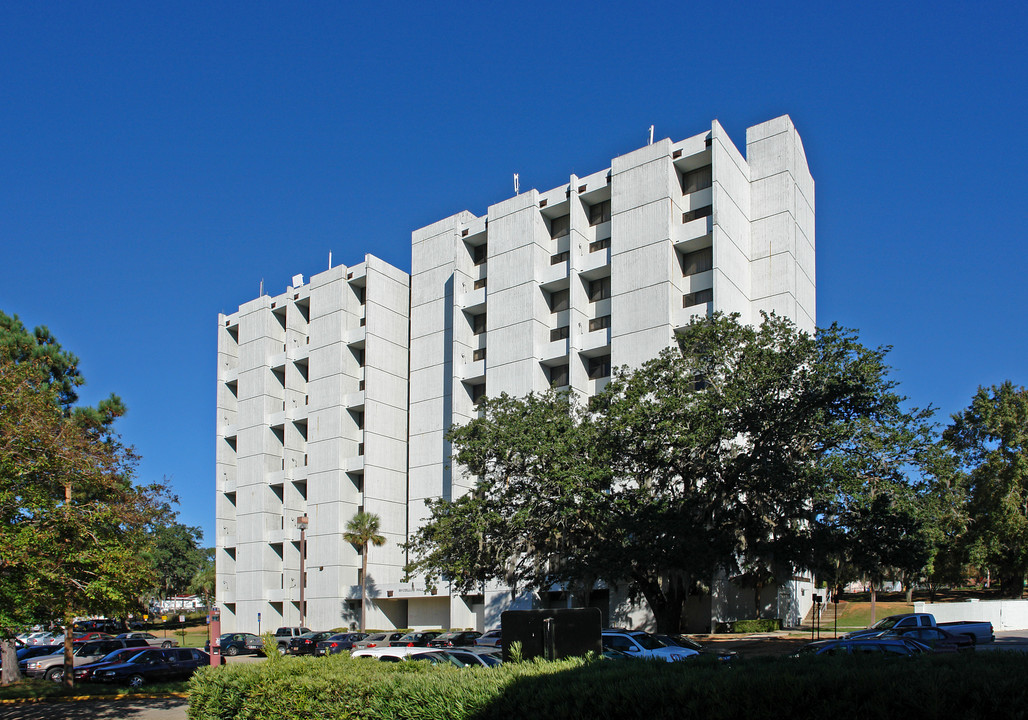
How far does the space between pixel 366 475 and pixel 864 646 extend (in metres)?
47.2

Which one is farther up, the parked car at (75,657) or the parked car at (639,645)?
the parked car at (639,645)

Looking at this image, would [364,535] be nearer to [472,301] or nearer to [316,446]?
[316,446]

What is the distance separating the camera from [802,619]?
5425 centimetres

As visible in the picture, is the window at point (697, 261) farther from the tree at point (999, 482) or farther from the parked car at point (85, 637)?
the parked car at point (85, 637)

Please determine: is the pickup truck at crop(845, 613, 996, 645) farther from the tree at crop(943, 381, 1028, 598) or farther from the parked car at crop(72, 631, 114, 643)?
the parked car at crop(72, 631, 114, 643)

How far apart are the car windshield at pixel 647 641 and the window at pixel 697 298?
27.5m

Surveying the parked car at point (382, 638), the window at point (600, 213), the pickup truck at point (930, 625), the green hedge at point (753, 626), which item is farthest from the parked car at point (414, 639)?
the window at point (600, 213)

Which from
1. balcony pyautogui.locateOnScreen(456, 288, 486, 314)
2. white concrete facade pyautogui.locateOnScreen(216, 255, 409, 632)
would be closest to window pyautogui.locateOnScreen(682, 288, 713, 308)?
balcony pyautogui.locateOnScreen(456, 288, 486, 314)

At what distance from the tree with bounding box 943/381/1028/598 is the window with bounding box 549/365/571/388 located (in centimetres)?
3011

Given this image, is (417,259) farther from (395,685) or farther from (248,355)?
(395,685)

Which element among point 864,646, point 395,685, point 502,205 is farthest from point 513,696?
point 502,205

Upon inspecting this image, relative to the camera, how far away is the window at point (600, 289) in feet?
188

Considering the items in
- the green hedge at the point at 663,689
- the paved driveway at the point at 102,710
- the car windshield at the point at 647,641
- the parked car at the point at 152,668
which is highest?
the green hedge at the point at 663,689

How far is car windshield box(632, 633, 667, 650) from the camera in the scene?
2767 cm
